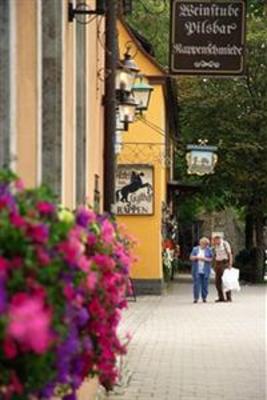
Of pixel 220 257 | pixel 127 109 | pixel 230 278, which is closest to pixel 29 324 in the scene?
pixel 127 109

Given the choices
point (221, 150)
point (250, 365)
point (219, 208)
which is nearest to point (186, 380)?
point (250, 365)

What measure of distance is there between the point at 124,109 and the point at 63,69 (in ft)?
19.0

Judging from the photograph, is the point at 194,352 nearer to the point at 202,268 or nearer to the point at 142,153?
the point at 202,268

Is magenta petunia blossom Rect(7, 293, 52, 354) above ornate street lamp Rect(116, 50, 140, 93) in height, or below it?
below

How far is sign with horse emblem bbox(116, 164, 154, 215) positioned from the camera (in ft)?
88.1

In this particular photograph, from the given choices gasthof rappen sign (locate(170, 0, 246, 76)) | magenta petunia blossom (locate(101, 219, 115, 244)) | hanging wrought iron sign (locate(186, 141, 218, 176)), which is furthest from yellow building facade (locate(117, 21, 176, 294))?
magenta petunia blossom (locate(101, 219, 115, 244))

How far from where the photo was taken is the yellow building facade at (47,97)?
541 centimetres

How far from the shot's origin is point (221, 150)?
3519cm

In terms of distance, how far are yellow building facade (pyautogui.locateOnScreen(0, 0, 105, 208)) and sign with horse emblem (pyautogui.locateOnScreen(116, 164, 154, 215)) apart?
17451mm

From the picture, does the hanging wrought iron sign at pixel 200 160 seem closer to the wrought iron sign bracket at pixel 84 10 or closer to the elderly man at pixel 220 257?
the elderly man at pixel 220 257

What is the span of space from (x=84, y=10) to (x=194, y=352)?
6.92m

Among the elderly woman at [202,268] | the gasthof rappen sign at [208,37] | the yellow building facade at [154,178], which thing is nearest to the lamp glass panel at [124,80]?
the gasthof rappen sign at [208,37]

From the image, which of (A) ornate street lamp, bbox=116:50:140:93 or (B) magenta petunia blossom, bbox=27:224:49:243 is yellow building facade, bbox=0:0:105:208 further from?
Result: (A) ornate street lamp, bbox=116:50:140:93

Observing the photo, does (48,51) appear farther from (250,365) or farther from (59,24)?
(250,365)
